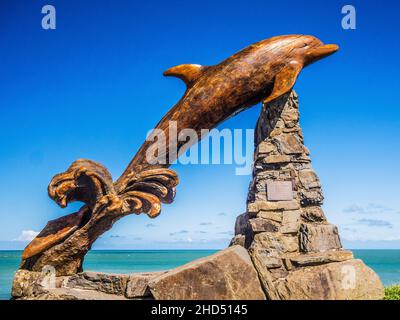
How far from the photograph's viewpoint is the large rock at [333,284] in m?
6.83

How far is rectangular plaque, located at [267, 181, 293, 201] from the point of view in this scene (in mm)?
7637

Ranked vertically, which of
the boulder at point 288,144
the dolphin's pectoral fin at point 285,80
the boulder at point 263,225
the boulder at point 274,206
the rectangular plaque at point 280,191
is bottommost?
the boulder at point 263,225

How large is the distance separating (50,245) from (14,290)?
2.93 ft

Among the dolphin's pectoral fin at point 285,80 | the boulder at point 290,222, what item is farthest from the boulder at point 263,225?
the dolphin's pectoral fin at point 285,80

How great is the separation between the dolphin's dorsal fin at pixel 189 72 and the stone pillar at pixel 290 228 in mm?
1397

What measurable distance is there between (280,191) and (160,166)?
7.11 feet

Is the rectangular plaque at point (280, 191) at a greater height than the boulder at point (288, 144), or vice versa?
the boulder at point (288, 144)

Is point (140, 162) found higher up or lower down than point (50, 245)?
higher up

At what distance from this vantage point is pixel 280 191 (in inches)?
301

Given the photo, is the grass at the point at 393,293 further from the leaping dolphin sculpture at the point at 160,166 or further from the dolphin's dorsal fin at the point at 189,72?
the dolphin's dorsal fin at the point at 189,72
